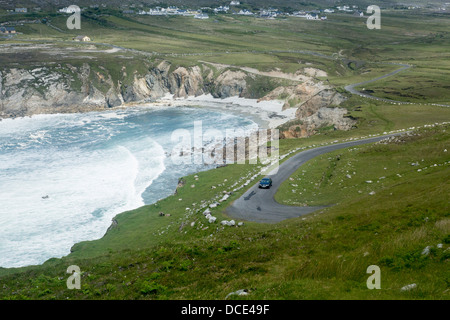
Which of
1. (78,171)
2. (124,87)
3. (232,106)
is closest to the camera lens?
(78,171)

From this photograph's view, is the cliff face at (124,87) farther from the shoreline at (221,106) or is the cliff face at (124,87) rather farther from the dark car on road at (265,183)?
the dark car on road at (265,183)

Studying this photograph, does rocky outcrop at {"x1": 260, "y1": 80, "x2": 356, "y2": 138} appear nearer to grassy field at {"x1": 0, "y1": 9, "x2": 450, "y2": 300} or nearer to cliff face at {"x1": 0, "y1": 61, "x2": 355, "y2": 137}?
cliff face at {"x1": 0, "y1": 61, "x2": 355, "y2": 137}

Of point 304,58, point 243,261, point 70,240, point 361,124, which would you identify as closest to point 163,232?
point 70,240

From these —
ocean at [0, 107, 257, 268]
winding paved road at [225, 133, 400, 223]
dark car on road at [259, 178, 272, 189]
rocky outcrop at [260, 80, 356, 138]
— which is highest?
rocky outcrop at [260, 80, 356, 138]

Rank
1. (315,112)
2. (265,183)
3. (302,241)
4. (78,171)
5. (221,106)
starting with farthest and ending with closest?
(221,106), (315,112), (78,171), (265,183), (302,241)

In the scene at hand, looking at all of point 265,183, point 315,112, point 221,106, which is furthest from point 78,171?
point 221,106

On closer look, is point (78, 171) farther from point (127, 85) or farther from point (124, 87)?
point (127, 85)

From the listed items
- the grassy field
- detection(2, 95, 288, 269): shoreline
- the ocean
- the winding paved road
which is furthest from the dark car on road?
detection(2, 95, 288, 269): shoreline

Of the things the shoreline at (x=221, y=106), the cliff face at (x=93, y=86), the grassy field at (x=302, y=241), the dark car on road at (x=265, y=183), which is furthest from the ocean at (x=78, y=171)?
the dark car on road at (x=265, y=183)
